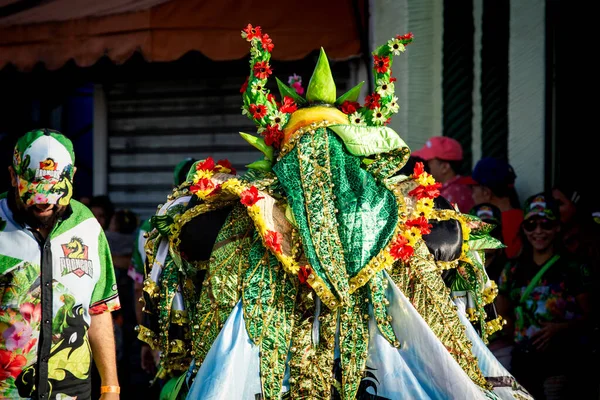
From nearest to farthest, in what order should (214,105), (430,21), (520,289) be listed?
1. (520,289)
2. (430,21)
3. (214,105)

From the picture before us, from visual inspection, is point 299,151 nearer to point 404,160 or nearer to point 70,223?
point 404,160

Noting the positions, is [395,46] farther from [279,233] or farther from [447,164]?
[447,164]

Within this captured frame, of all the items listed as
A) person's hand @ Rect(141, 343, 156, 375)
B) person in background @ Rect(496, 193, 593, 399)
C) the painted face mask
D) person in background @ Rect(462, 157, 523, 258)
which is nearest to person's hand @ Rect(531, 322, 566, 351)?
person in background @ Rect(496, 193, 593, 399)

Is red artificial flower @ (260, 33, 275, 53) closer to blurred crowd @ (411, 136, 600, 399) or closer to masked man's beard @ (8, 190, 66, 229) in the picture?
masked man's beard @ (8, 190, 66, 229)

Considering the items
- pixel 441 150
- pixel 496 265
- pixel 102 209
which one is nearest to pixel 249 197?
pixel 496 265

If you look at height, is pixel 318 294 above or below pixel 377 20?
below

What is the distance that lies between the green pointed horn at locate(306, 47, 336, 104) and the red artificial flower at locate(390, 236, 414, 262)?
0.78 m

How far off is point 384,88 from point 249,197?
823 millimetres

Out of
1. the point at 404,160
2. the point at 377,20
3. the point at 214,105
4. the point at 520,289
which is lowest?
the point at 520,289

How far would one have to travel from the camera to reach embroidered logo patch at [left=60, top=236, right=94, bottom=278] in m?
3.50

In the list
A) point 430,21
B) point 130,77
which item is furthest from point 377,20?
point 130,77

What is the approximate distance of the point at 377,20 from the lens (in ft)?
24.7

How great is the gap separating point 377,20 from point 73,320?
15.4 feet

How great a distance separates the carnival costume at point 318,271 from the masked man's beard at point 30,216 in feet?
1.84
